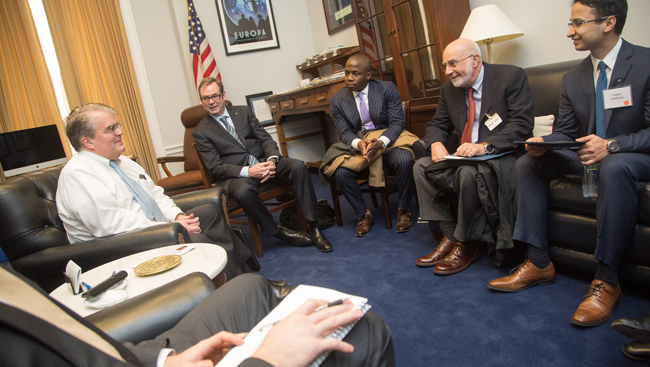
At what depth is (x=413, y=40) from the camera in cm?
311

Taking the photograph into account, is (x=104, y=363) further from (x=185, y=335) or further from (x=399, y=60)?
(x=399, y=60)

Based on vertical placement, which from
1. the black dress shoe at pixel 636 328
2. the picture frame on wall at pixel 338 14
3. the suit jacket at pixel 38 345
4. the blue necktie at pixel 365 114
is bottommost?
the black dress shoe at pixel 636 328

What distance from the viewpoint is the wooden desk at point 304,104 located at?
12.2ft

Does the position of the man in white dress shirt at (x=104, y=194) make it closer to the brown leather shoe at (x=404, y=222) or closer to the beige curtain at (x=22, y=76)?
the brown leather shoe at (x=404, y=222)

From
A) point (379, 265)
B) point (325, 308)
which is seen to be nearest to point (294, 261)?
point (379, 265)

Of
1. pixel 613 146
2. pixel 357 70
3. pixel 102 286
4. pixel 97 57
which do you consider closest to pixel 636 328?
pixel 613 146

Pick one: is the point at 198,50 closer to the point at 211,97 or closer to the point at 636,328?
the point at 211,97

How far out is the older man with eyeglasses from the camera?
1883 mm

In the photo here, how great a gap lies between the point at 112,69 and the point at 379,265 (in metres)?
3.80

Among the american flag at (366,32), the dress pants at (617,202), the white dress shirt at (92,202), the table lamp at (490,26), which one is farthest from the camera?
the american flag at (366,32)

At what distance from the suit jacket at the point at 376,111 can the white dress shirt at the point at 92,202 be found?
5.29 feet

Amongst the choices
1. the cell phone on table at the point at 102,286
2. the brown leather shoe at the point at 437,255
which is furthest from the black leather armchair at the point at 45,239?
the brown leather shoe at the point at 437,255

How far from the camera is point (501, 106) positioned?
2152 mm

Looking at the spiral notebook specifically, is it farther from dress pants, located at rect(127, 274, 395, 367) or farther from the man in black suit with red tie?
the man in black suit with red tie
